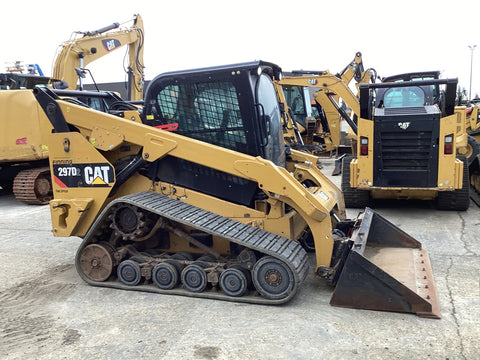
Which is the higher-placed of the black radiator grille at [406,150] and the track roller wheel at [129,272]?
the black radiator grille at [406,150]

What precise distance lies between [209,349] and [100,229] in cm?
185

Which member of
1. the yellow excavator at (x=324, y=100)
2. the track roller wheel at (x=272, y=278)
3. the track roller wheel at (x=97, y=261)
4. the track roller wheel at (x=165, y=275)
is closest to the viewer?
the track roller wheel at (x=272, y=278)

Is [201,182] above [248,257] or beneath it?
above

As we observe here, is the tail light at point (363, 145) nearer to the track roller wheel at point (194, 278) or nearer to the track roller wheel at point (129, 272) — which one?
the track roller wheel at point (194, 278)

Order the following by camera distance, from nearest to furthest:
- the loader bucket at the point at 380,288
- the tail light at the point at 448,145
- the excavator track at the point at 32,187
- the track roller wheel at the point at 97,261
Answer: the loader bucket at the point at 380,288 < the track roller wheel at the point at 97,261 < the tail light at the point at 448,145 < the excavator track at the point at 32,187

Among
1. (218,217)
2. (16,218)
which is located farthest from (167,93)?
(16,218)

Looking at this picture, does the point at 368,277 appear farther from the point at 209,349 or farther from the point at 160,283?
the point at 160,283

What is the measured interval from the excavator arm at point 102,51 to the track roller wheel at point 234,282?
8.27 metres

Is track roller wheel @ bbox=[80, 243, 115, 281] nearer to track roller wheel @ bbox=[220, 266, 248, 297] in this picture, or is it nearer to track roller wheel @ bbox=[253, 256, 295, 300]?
track roller wheel @ bbox=[220, 266, 248, 297]

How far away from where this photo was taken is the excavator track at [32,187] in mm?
9023

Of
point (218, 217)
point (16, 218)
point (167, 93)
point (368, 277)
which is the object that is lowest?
point (16, 218)

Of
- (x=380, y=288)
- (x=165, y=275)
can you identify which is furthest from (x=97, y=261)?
(x=380, y=288)

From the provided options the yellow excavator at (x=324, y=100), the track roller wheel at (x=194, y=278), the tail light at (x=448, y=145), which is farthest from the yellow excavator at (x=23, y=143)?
the tail light at (x=448, y=145)

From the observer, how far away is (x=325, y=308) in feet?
11.7
